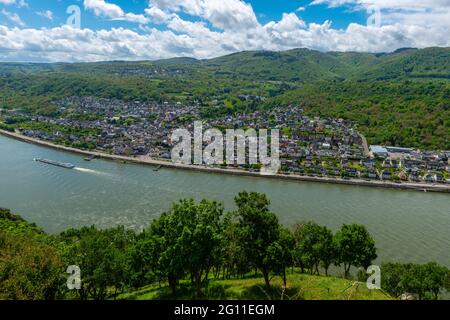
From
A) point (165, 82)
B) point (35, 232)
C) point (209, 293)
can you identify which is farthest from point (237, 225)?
point (165, 82)

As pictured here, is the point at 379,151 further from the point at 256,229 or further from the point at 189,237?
the point at 189,237

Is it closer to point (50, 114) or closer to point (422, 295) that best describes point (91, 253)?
point (422, 295)

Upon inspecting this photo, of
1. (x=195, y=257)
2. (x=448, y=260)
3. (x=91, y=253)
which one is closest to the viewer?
(x=195, y=257)

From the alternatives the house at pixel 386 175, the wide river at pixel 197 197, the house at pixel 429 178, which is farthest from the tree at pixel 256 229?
the house at pixel 429 178

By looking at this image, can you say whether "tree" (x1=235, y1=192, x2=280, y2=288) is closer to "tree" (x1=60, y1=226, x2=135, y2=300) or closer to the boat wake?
"tree" (x1=60, y1=226, x2=135, y2=300)

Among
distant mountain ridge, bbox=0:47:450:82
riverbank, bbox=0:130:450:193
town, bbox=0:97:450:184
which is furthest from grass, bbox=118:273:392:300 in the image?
distant mountain ridge, bbox=0:47:450:82

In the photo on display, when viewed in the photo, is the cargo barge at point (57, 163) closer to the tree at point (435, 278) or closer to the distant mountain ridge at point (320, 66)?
the tree at point (435, 278)

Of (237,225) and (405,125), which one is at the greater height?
(405,125)
